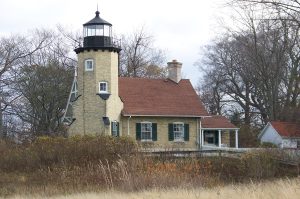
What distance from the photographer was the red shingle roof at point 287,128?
48.6 meters

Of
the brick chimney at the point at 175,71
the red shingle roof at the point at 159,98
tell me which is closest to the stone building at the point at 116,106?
the red shingle roof at the point at 159,98

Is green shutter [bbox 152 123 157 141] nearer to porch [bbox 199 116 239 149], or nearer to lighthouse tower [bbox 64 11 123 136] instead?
lighthouse tower [bbox 64 11 123 136]

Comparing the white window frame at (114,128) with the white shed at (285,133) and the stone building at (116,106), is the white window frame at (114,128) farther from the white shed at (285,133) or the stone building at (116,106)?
the white shed at (285,133)

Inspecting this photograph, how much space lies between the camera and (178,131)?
41.8 metres

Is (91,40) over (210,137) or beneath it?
over

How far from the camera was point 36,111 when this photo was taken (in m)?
52.1

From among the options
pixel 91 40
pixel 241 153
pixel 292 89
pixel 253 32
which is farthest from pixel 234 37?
pixel 241 153

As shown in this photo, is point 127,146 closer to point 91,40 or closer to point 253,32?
point 91,40

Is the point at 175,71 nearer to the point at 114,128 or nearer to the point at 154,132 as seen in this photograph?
the point at 154,132

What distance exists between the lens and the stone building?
40.1 m

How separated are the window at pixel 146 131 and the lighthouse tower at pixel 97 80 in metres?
1.89

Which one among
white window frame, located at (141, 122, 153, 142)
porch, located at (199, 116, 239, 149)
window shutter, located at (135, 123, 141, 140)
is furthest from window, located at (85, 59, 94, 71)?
porch, located at (199, 116, 239, 149)

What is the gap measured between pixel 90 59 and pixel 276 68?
18267 millimetres

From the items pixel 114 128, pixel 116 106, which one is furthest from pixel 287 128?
pixel 114 128
